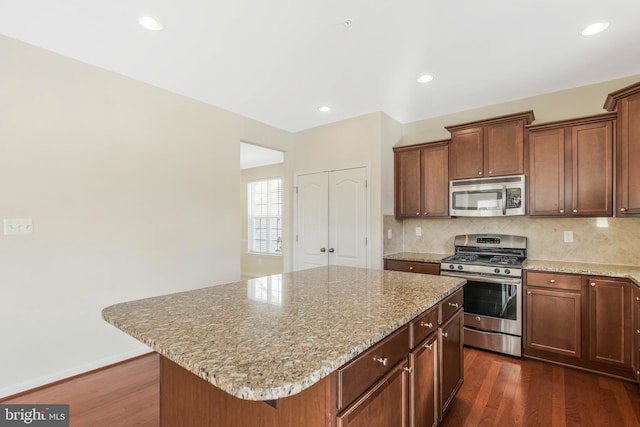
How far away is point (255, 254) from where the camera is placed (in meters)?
6.83

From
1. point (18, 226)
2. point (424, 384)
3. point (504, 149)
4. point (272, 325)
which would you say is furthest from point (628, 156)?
point (18, 226)

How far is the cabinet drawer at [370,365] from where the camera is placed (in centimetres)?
101

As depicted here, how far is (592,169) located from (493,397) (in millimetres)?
2176

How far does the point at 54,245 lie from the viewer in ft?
8.21

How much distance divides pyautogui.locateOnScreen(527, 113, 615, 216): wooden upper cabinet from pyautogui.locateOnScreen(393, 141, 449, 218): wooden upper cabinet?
86cm

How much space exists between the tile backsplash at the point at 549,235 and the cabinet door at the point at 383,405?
8.27 feet

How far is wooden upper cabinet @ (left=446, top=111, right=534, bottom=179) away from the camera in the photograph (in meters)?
3.16

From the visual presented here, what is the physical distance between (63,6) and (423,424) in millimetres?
3267

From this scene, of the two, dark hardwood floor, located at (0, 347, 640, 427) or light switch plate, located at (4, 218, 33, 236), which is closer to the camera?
dark hardwood floor, located at (0, 347, 640, 427)

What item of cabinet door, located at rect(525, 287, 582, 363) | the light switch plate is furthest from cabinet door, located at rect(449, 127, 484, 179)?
the light switch plate

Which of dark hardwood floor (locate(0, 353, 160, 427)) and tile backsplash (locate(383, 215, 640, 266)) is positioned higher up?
tile backsplash (locate(383, 215, 640, 266))

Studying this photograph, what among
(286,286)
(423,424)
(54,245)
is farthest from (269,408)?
(54,245)

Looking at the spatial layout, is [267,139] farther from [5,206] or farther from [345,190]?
[5,206]

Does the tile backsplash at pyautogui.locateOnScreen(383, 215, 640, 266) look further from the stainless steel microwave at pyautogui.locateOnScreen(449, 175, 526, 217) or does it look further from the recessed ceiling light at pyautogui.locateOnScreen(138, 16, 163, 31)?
the recessed ceiling light at pyautogui.locateOnScreen(138, 16, 163, 31)
